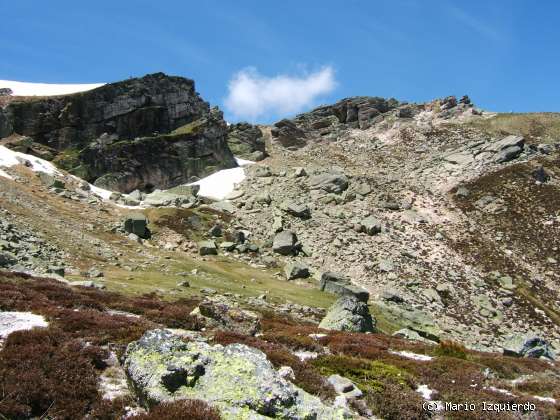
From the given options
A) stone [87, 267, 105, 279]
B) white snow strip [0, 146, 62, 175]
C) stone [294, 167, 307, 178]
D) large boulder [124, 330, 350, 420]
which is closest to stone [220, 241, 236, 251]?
stone [87, 267, 105, 279]

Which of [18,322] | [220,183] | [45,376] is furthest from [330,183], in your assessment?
[45,376]

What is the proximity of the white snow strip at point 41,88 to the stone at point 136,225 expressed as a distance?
163 ft

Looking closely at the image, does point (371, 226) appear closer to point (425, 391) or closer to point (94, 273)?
point (94, 273)

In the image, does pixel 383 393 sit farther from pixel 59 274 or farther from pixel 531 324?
pixel 531 324

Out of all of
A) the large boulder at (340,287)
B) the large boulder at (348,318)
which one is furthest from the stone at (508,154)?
the large boulder at (348,318)

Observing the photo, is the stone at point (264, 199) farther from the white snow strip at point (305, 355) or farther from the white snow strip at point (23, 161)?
the white snow strip at point (305, 355)

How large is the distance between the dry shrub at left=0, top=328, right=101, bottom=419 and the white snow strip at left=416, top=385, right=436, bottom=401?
9766 millimetres

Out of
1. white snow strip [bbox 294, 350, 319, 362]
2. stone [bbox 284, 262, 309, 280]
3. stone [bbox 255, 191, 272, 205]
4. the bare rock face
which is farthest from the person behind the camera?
the bare rock face

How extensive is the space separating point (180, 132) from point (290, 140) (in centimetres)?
2673

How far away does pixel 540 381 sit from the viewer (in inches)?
704

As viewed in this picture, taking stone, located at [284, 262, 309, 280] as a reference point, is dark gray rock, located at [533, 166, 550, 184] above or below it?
above

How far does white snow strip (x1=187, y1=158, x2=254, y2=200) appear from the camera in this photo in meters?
75.3

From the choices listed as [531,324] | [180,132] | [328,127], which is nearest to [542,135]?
[328,127]

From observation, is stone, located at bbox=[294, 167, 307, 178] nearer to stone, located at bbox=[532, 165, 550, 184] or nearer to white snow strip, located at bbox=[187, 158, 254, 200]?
white snow strip, located at bbox=[187, 158, 254, 200]
